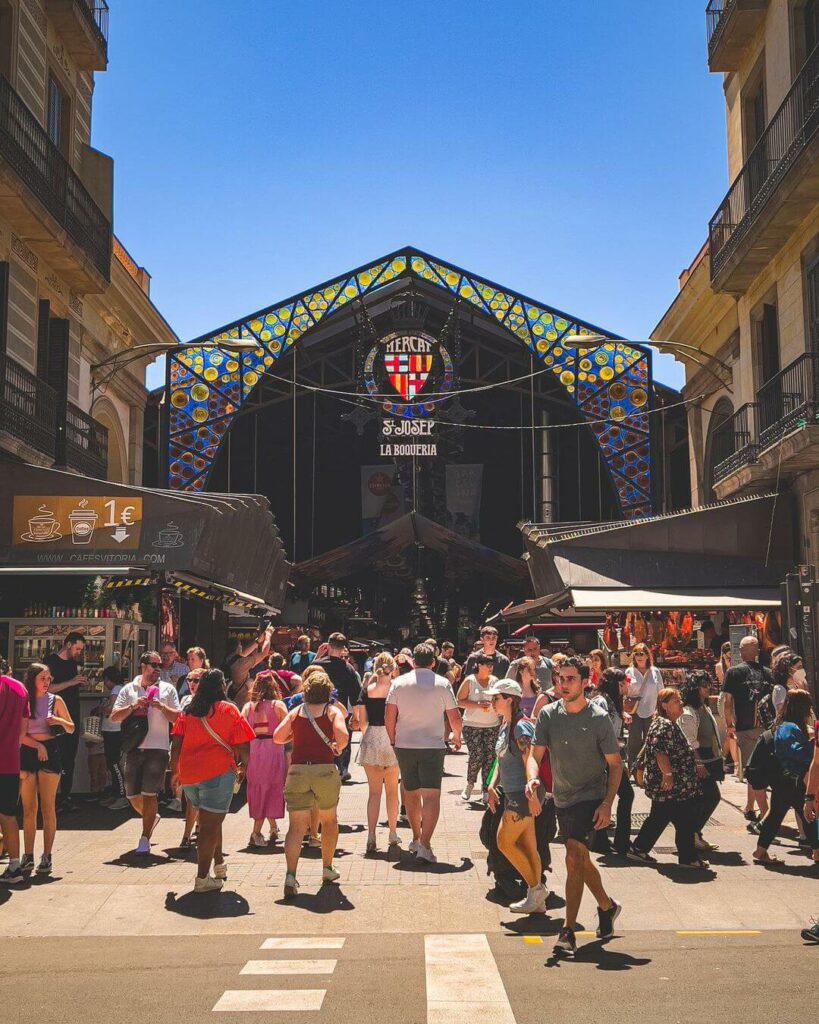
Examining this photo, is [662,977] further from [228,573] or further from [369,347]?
[369,347]

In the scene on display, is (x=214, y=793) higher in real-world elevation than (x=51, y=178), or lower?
lower

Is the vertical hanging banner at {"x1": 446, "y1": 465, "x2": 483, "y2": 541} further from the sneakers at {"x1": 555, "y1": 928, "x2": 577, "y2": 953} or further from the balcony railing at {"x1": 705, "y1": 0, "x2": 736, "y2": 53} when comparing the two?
the sneakers at {"x1": 555, "y1": 928, "x2": 577, "y2": 953}

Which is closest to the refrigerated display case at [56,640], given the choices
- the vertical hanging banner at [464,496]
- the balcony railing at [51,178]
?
the balcony railing at [51,178]

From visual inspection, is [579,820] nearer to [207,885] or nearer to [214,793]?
[214,793]

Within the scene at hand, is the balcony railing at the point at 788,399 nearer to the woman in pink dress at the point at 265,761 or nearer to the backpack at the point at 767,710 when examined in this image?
the backpack at the point at 767,710

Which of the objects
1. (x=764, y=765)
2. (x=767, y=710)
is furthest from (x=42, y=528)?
(x=764, y=765)

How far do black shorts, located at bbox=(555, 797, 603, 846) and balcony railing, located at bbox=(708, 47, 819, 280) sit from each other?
445 inches

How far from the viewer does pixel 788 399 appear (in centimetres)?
1855

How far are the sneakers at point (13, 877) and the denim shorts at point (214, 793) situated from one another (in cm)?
150

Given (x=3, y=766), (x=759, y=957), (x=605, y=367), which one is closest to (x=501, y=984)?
(x=759, y=957)

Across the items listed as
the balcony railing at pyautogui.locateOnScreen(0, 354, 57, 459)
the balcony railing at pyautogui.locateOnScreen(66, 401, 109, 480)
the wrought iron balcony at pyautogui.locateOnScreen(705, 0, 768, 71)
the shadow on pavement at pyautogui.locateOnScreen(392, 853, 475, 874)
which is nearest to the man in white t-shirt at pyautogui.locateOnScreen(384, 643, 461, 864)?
the shadow on pavement at pyautogui.locateOnScreen(392, 853, 475, 874)

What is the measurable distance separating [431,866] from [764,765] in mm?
2866

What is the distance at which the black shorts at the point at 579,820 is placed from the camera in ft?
24.1

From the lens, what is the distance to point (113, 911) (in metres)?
8.46
